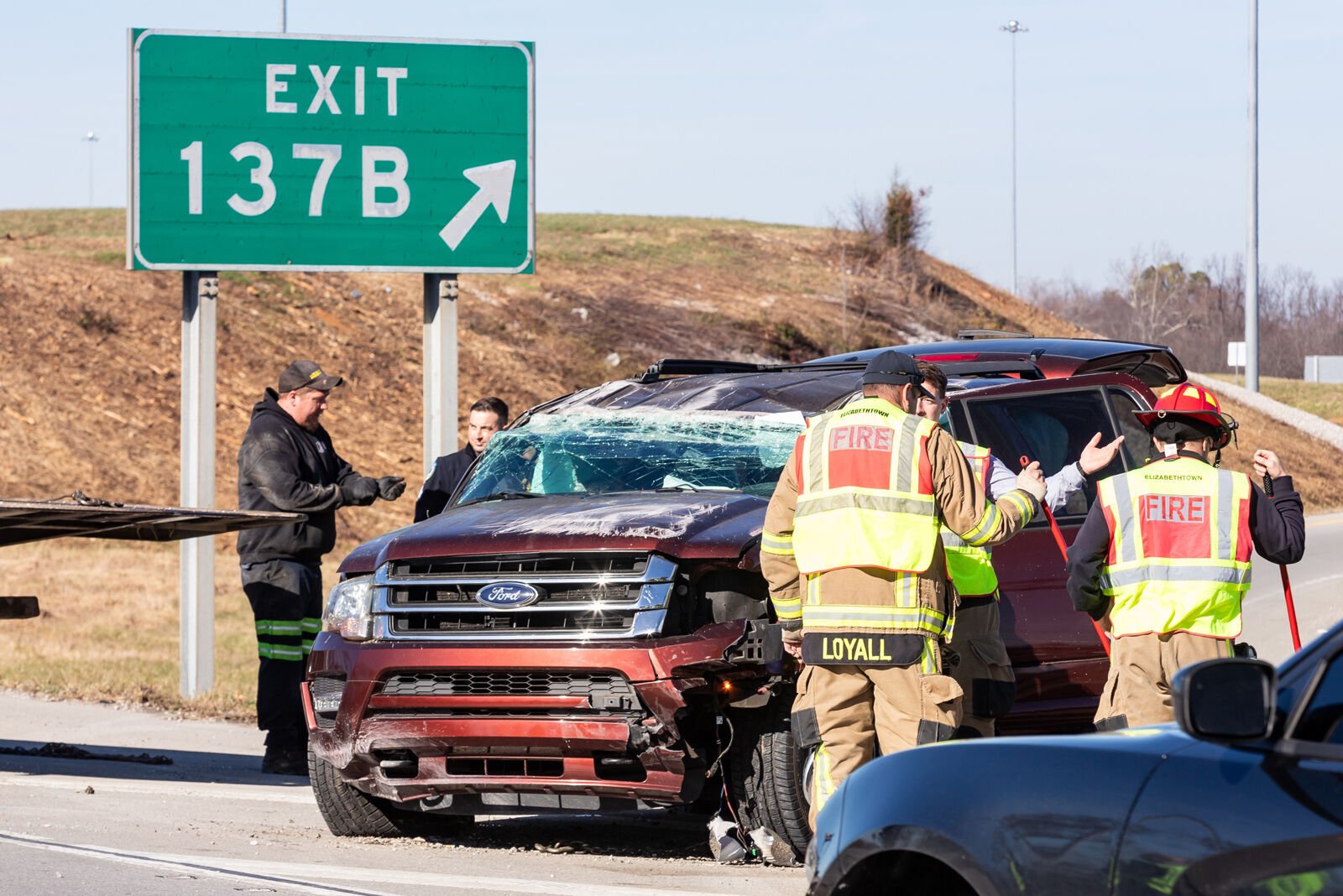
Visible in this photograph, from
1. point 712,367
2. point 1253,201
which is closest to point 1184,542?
point 712,367

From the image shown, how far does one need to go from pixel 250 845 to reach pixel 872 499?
10.00ft

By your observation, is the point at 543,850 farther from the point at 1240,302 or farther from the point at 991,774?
the point at 1240,302

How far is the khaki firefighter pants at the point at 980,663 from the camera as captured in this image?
A: 678cm

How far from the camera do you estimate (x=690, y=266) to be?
1921 inches

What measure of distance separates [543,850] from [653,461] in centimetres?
165

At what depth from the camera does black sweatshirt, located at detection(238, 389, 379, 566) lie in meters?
10.1

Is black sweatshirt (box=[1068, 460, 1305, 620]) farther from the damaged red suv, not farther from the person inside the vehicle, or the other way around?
the damaged red suv

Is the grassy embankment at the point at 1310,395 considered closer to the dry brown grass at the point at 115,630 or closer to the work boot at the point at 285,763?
the dry brown grass at the point at 115,630

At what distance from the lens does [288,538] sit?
1010 cm

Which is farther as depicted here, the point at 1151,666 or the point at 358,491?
the point at 358,491

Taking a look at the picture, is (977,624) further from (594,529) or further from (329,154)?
(329,154)

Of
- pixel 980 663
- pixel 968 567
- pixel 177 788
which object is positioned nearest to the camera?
pixel 968 567

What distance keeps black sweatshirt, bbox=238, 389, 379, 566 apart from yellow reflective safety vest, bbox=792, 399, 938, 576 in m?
4.56

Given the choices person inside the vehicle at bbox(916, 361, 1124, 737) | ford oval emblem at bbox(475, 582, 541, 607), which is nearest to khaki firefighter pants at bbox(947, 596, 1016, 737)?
person inside the vehicle at bbox(916, 361, 1124, 737)
